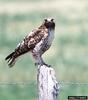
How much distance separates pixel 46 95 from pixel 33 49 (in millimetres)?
1618

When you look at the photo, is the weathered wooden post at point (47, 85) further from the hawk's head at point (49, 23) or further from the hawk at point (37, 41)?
the hawk's head at point (49, 23)

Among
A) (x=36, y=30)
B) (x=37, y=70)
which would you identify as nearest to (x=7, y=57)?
(x=36, y=30)

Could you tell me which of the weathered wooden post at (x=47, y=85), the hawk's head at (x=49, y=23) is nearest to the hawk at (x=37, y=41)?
the hawk's head at (x=49, y=23)

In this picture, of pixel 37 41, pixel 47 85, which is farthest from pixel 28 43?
pixel 47 85

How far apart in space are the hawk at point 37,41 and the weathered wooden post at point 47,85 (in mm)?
1342

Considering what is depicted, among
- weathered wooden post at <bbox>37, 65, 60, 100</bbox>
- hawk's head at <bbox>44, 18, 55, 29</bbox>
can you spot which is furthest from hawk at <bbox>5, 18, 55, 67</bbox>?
weathered wooden post at <bbox>37, 65, 60, 100</bbox>

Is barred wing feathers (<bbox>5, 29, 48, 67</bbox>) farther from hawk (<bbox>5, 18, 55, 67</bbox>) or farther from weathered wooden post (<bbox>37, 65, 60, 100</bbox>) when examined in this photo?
weathered wooden post (<bbox>37, 65, 60, 100</bbox>)

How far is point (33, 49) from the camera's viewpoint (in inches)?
316

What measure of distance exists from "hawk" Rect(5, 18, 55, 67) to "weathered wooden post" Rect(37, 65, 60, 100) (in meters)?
1.34

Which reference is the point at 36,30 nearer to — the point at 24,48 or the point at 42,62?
the point at 24,48

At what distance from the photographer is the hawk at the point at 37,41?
798 cm

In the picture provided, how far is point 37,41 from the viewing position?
8.12m

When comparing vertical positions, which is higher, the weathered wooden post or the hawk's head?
the hawk's head

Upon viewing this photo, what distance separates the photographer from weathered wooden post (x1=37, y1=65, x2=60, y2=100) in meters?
6.55
